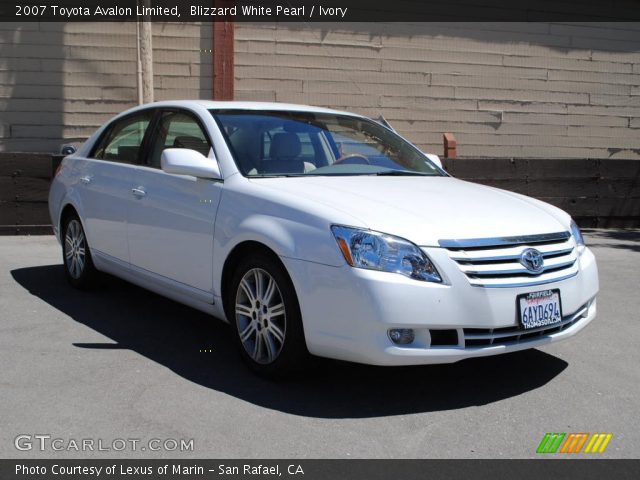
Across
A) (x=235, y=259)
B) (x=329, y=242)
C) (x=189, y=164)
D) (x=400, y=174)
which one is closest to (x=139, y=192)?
(x=189, y=164)

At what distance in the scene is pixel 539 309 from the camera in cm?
404

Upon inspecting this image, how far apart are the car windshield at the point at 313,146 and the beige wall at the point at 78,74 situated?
20.7ft

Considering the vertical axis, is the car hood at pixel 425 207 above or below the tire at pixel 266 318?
above

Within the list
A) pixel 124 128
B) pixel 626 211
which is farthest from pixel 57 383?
pixel 626 211

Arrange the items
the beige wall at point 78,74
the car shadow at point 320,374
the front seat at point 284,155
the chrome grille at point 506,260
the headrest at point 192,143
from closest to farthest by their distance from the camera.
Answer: the chrome grille at point 506,260
the car shadow at point 320,374
the front seat at point 284,155
the headrest at point 192,143
the beige wall at point 78,74

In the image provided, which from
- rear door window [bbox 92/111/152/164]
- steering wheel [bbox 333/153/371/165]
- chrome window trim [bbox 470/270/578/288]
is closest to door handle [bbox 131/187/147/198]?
rear door window [bbox 92/111/152/164]

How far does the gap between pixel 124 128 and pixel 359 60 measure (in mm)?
6555

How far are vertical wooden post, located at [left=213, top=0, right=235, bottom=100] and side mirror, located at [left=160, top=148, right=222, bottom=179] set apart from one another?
6.95 metres

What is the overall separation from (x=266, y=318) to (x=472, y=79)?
9323 mm

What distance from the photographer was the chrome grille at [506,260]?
386 centimetres

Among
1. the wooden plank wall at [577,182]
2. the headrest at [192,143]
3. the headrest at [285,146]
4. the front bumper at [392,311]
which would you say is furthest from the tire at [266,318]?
the wooden plank wall at [577,182]

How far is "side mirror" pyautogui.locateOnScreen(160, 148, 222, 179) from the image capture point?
4.67 m

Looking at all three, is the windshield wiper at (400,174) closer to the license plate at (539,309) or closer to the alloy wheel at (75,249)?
the license plate at (539,309)
